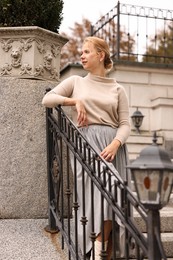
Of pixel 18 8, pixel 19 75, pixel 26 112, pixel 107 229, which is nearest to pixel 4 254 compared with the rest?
pixel 107 229

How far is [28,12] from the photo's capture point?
174 inches

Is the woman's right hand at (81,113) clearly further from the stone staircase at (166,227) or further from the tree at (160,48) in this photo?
the tree at (160,48)

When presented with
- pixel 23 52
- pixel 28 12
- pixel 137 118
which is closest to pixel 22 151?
pixel 23 52

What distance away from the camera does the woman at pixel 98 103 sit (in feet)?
11.6

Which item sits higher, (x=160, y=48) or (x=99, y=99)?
(x=160, y=48)

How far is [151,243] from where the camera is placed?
238cm

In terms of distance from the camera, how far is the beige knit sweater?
3.56 metres

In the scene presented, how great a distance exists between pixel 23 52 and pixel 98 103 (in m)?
1.10

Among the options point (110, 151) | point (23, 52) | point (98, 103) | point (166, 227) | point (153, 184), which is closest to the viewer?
point (153, 184)

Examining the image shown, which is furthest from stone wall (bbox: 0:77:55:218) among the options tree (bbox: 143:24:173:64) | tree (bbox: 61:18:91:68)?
tree (bbox: 61:18:91:68)

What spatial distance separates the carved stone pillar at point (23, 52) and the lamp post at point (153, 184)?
2.18 meters

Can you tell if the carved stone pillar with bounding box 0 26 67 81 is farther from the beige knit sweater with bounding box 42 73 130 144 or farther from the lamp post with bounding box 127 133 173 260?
the lamp post with bounding box 127 133 173 260

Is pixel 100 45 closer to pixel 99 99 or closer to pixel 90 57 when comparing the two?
pixel 90 57

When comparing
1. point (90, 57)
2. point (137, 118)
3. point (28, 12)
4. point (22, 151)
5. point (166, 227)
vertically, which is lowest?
point (166, 227)
